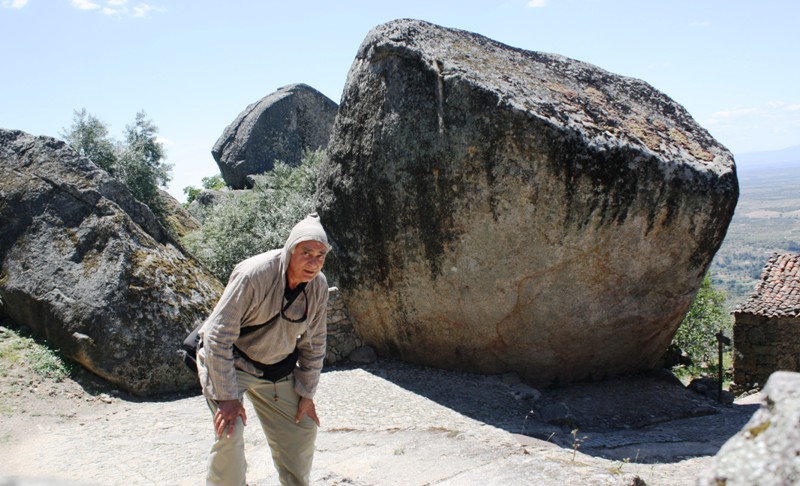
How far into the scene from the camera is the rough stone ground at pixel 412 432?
18.8 feet

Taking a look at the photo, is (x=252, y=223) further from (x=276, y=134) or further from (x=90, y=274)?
(x=276, y=134)

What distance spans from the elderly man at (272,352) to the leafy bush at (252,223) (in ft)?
24.6

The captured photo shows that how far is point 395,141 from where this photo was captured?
861cm

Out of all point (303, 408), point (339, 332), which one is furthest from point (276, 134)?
point (303, 408)

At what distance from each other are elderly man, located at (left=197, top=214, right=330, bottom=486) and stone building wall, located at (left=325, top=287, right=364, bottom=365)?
4.78 metres

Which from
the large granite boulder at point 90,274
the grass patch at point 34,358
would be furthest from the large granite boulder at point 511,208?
the grass patch at point 34,358

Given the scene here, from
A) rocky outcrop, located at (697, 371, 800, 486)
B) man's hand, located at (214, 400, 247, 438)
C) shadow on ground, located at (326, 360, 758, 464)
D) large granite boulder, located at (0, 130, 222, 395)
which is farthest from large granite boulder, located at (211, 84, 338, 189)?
rocky outcrop, located at (697, 371, 800, 486)

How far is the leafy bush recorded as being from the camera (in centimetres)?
1247

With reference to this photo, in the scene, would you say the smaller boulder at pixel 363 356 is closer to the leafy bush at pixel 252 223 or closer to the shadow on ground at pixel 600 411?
the shadow on ground at pixel 600 411

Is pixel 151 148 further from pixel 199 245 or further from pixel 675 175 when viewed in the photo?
pixel 675 175

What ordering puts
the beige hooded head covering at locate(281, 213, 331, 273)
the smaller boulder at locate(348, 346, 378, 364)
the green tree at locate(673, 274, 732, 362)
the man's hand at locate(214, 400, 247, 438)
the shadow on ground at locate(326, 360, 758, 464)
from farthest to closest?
1. the green tree at locate(673, 274, 732, 362)
2. the smaller boulder at locate(348, 346, 378, 364)
3. the shadow on ground at locate(326, 360, 758, 464)
4. the beige hooded head covering at locate(281, 213, 331, 273)
5. the man's hand at locate(214, 400, 247, 438)

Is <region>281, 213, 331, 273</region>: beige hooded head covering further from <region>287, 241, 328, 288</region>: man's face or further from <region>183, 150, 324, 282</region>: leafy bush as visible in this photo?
<region>183, 150, 324, 282</region>: leafy bush

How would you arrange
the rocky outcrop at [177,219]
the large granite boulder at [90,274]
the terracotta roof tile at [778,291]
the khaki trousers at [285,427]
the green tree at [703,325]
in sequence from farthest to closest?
the green tree at [703,325] < the terracotta roof tile at [778,291] < the rocky outcrop at [177,219] < the large granite boulder at [90,274] < the khaki trousers at [285,427]

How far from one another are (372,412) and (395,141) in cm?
330
